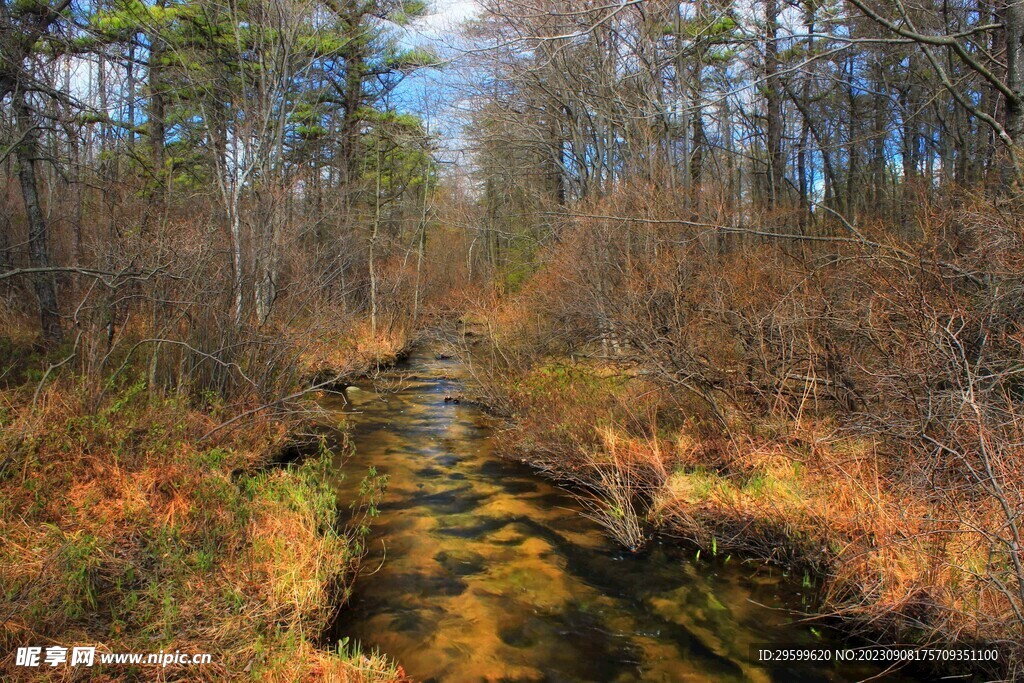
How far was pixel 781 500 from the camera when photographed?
6387 millimetres

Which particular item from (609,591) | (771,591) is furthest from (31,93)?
(771,591)

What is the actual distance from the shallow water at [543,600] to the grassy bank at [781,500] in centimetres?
38

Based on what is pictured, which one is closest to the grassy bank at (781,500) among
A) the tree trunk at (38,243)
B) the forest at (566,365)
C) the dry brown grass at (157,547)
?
the forest at (566,365)

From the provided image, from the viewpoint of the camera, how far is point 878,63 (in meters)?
17.8

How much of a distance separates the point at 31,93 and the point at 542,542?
10319 mm

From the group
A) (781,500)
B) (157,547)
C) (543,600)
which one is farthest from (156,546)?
(781,500)

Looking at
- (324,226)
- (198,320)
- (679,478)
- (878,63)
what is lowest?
(679,478)

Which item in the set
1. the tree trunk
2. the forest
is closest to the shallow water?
the forest

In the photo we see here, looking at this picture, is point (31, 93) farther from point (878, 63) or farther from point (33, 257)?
point (878, 63)

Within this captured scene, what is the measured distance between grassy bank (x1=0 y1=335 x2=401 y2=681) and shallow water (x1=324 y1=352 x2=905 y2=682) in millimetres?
489

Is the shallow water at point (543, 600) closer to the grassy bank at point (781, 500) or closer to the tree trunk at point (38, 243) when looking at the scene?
the grassy bank at point (781, 500)

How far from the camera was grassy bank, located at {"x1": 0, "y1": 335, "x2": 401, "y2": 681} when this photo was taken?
4008 mm

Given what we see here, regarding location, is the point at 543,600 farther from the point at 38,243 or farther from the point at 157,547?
the point at 38,243

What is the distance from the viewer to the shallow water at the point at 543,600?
483 cm
